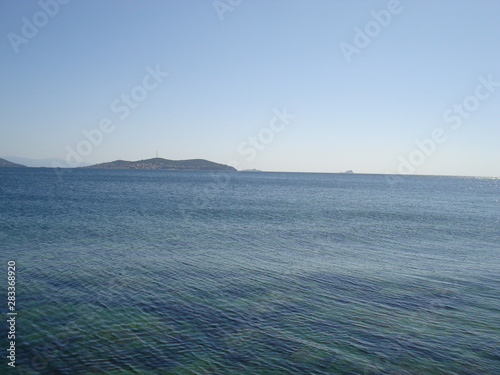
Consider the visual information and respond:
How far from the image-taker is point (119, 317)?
55.2ft

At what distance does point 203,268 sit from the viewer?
25.4 m

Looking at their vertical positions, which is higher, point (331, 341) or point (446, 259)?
point (446, 259)

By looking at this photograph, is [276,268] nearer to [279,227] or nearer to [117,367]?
[117,367]

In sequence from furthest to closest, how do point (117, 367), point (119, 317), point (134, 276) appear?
1. point (134, 276)
2. point (119, 317)
3. point (117, 367)

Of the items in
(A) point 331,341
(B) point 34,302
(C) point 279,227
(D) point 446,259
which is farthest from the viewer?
(C) point 279,227

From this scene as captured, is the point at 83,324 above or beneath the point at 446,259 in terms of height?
beneath

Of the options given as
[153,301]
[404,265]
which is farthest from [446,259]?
[153,301]

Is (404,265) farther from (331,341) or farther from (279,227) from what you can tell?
(279,227)

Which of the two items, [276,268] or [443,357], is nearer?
[443,357]

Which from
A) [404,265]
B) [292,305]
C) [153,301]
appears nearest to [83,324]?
[153,301]

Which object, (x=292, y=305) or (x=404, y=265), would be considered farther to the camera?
(x=404, y=265)

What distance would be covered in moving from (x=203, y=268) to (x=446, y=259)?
65.1ft

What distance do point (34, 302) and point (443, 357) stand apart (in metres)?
18.3

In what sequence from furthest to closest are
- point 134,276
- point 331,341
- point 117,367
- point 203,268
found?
point 203,268 < point 134,276 < point 331,341 < point 117,367
